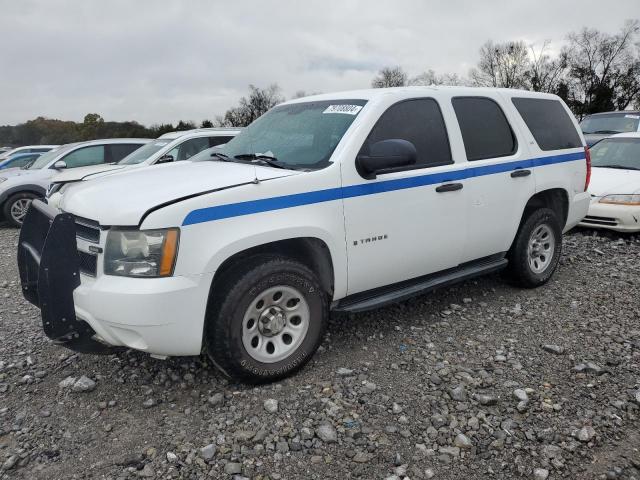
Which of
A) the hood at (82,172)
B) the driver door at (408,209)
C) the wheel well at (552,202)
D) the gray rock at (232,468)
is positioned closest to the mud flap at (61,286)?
the gray rock at (232,468)

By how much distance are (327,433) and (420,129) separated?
233cm

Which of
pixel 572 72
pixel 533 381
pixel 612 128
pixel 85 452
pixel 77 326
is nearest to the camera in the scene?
pixel 85 452

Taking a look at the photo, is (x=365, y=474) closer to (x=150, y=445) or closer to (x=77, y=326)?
(x=150, y=445)

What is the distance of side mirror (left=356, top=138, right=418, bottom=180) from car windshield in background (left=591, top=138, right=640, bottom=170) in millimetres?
5753

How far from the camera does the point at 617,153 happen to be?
7953 mm

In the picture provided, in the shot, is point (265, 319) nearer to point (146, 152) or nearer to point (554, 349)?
point (554, 349)

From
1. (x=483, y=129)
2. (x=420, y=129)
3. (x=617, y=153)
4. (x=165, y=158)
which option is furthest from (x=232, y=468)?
(x=617, y=153)

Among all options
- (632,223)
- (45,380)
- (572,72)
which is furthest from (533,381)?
(572,72)

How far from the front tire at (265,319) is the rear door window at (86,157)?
861 cm

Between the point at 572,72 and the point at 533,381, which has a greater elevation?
the point at 572,72

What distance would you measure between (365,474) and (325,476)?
197mm

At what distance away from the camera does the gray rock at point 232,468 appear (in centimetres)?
253

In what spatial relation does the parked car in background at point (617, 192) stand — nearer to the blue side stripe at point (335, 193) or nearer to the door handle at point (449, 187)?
the blue side stripe at point (335, 193)

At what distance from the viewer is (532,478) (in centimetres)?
246
